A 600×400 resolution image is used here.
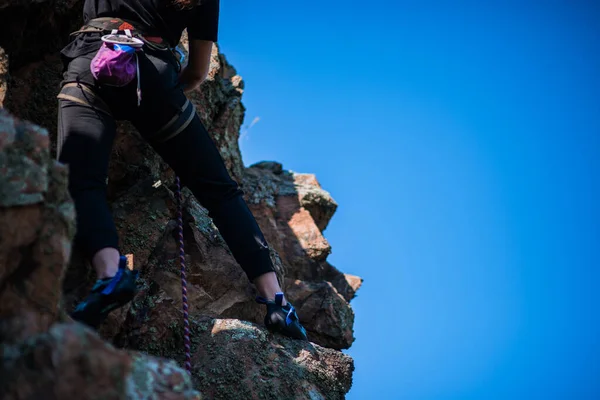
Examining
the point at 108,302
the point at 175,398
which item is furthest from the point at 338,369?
the point at 175,398

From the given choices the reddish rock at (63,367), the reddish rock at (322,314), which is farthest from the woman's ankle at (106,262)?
the reddish rock at (322,314)

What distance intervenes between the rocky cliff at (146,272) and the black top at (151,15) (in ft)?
2.76

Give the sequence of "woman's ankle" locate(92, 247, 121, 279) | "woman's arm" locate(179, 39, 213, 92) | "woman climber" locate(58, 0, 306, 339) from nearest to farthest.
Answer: "woman's ankle" locate(92, 247, 121, 279)
"woman climber" locate(58, 0, 306, 339)
"woman's arm" locate(179, 39, 213, 92)

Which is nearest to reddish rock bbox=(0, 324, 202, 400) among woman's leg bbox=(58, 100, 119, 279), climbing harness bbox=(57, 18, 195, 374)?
woman's leg bbox=(58, 100, 119, 279)

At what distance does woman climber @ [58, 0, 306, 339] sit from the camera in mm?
3686

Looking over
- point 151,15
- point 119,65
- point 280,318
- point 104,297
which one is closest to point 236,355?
point 280,318

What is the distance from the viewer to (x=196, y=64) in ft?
16.9

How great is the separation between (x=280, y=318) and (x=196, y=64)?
2.52 metres

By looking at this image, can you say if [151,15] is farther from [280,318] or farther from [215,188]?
[280,318]

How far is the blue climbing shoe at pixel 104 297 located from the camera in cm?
341

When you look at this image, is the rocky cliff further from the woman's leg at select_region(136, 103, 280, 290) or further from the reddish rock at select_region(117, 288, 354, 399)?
the woman's leg at select_region(136, 103, 280, 290)

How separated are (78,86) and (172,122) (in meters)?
0.74

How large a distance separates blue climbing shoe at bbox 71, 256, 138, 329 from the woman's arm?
2.36m

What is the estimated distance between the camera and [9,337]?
2.19 metres
